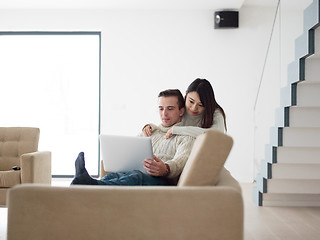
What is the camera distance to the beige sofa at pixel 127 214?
1499mm

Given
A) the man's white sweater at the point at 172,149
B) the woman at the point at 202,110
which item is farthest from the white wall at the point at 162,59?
the man's white sweater at the point at 172,149

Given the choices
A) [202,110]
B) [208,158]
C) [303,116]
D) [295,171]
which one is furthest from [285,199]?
[208,158]

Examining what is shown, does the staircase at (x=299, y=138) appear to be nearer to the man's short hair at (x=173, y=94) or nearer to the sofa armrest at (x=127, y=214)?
the man's short hair at (x=173, y=94)

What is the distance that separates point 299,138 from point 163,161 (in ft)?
6.39

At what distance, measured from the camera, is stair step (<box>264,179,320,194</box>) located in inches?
166

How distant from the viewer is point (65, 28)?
245 inches

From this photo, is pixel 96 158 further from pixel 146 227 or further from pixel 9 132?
pixel 146 227

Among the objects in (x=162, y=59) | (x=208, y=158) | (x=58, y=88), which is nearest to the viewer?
(x=208, y=158)

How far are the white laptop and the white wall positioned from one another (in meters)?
3.87

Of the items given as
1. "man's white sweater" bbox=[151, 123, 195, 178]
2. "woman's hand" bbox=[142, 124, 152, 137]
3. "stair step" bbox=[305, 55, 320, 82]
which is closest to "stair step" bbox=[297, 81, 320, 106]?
"stair step" bbox=[305, 55, 320, 82]

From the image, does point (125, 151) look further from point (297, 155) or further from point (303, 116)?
point (297, 155)

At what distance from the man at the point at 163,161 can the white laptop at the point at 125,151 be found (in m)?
0.06

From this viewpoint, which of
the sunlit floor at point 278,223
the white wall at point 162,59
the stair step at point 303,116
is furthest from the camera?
the white wall at point 162,59

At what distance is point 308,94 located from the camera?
3607 mm
